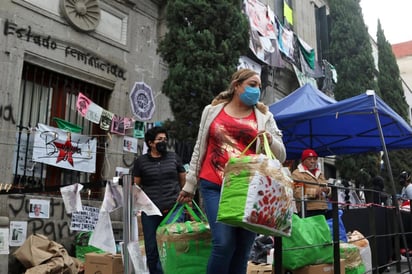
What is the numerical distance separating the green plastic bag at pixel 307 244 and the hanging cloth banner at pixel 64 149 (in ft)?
15.3

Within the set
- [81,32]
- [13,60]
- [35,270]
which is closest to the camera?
[35,270]

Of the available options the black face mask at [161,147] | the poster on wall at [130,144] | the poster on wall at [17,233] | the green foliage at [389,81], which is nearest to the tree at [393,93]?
the green foliage at [389,81]

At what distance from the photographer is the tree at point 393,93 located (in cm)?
2038

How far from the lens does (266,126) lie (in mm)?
3119

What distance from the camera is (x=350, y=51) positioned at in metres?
17.6

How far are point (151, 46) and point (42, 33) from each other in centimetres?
276

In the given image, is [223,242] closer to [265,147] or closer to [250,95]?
[265,147]

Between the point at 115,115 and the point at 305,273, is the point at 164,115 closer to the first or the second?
the point at 115,115

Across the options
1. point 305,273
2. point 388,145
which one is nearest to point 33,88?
point 305,273

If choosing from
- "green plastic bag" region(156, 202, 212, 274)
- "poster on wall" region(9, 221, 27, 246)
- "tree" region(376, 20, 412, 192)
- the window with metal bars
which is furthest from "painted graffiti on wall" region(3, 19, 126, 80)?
"tree" region(376, 20, 412, 192)

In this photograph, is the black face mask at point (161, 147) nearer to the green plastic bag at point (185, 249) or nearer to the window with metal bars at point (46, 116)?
the green plastic bag at point (185, 249)

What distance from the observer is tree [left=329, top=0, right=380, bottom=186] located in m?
17.1

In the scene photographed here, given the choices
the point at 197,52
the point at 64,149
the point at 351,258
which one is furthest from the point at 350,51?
the point at 351,258

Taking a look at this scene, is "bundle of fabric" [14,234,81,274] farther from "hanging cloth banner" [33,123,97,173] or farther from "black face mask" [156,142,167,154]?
"black face mask" [156,142,167,154]
